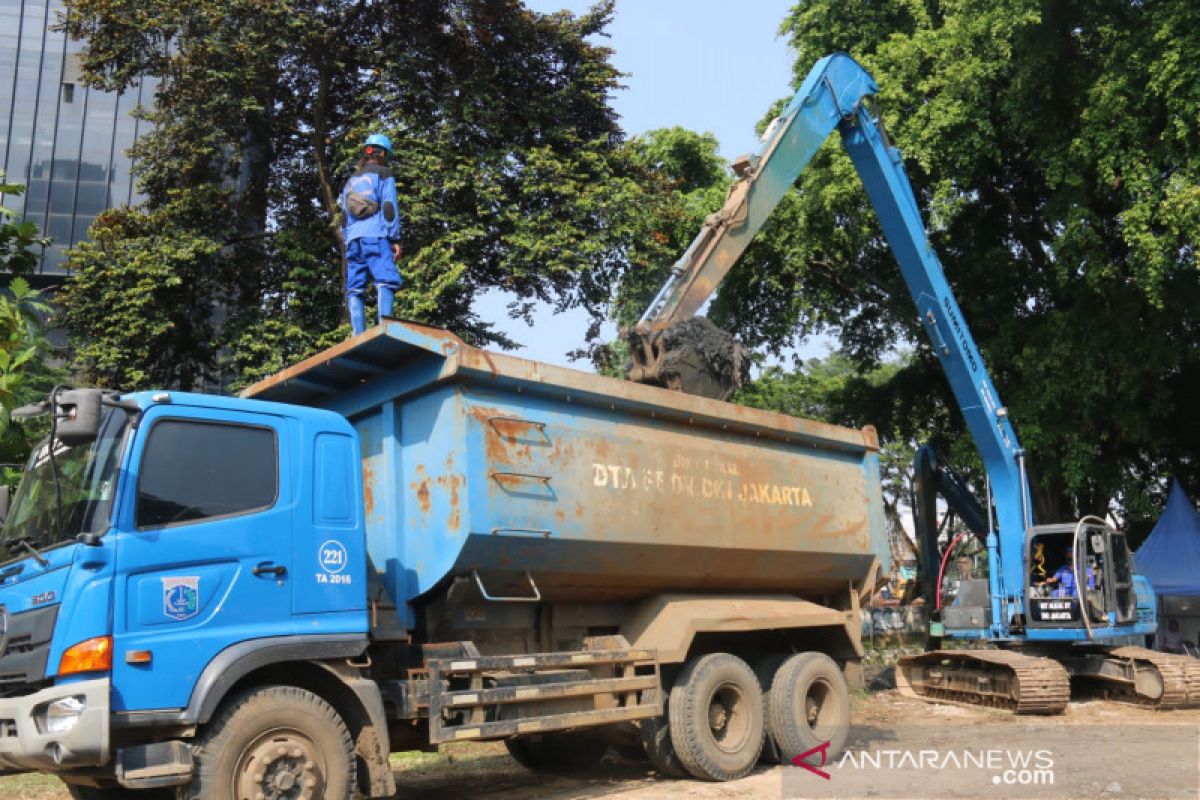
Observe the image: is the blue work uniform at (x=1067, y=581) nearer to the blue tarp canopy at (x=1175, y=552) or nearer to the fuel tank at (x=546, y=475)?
the blue tarp canopy at (x=1175, y=552)

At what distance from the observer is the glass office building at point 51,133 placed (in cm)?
3728

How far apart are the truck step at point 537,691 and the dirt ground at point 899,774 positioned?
74 centimetres

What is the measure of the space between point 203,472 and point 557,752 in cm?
479

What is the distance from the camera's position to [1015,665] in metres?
13.6

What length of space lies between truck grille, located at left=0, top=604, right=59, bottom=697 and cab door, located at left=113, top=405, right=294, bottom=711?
13.7 inches

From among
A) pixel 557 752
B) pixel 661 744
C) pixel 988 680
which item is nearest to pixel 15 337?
pixel 557 752

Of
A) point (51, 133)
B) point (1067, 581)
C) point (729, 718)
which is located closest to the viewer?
point (729, 718)

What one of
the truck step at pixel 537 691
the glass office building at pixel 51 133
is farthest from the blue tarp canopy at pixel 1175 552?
the glass office building at pixel 51 133

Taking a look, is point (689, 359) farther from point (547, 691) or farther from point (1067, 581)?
point (1067, 581)

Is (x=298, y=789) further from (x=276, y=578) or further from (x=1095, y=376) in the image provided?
(x=1095, y=376)

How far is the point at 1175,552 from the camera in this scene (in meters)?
19.2

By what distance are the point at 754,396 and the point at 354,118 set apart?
57.5ft

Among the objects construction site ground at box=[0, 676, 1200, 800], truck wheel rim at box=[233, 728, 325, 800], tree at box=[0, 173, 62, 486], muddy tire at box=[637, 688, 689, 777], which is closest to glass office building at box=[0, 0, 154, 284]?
tree at box=[0, 173, 62, 486]

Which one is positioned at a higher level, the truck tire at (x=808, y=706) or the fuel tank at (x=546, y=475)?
the fuel tank at (x=546, y=475)
